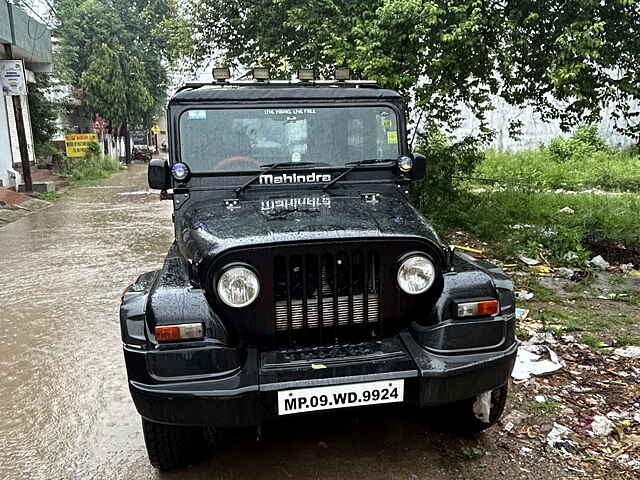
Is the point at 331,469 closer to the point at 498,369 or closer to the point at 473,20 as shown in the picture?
the point at 498,369

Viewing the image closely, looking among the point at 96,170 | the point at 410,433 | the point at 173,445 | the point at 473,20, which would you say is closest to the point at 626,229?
the point at 473,20

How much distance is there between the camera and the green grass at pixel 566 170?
13.2 m

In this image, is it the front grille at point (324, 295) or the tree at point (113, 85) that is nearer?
the front grille at point (324, 295)

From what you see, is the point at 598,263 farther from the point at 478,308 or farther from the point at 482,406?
the point at 478,308

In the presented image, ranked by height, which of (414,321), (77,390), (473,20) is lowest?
(77,390)

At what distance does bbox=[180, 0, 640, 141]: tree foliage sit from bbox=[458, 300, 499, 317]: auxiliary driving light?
4.78 meters

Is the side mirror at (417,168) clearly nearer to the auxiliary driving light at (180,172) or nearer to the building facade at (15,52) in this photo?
the auxiliary driving light at (180,172)

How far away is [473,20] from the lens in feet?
22.0

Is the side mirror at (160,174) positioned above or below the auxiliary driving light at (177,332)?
above

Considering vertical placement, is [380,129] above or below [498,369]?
above

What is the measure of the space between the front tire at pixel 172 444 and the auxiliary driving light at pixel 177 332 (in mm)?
551

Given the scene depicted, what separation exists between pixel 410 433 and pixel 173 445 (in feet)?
4.38

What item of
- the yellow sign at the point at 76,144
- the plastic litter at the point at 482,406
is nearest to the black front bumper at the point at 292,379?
the plastic litter at the point at 482,406

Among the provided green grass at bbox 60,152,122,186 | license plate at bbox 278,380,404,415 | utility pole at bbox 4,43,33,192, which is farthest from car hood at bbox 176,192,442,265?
green grass at bbox 60,152,122,186
